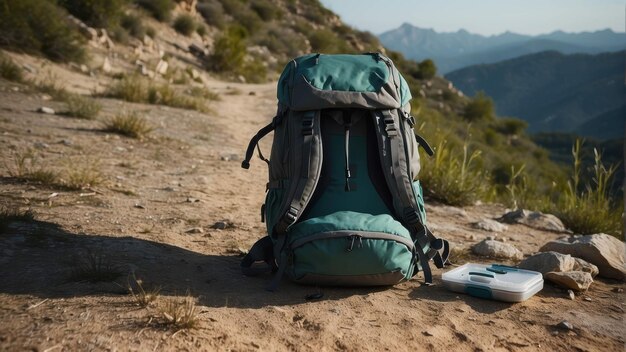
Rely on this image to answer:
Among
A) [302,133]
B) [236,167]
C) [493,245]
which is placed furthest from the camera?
[236,167]

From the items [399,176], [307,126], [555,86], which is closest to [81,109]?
[307,126]

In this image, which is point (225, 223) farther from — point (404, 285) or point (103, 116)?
point (103, 116)

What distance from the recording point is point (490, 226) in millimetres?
4703

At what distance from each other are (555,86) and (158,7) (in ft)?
536

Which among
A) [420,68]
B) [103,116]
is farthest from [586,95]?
[103,116]

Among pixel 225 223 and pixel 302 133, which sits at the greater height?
pixel 302 133

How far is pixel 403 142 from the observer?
9.68 ft

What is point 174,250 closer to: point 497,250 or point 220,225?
point 220,225

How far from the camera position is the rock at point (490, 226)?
15.3 feet

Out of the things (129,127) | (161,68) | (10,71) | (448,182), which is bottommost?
(448,182)

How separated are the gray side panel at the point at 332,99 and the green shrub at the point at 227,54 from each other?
1536 centimetres

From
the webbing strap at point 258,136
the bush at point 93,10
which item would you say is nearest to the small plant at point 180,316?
the webbing strap at point 258,136

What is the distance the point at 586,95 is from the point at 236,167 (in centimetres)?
14099

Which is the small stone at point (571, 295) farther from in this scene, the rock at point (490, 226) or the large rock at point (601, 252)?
the rock at point (490, 226)
